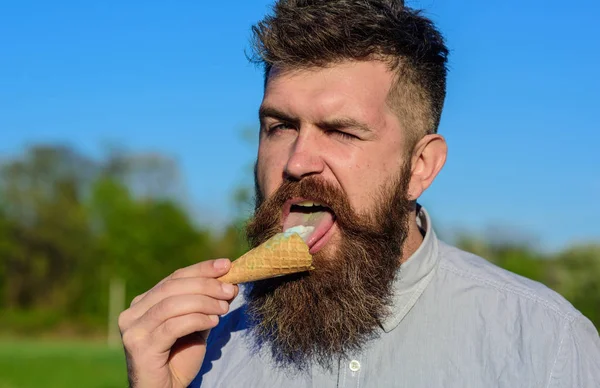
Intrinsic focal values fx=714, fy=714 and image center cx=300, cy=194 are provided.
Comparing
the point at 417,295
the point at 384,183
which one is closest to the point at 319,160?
the point at 384,183

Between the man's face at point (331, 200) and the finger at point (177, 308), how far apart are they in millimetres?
578

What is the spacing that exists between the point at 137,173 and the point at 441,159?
53179mm

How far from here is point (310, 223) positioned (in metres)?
3.64

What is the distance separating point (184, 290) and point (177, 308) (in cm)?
9

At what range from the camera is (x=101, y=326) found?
5203 centimetres

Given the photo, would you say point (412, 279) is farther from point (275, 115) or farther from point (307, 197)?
point (275, 115)

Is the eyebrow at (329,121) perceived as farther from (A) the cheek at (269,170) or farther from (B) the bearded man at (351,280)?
(A) the cheek at (269,170)

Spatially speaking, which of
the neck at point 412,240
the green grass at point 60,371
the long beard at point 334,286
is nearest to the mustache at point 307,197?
the long beard at point 334,286

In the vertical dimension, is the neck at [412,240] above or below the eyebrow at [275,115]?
below

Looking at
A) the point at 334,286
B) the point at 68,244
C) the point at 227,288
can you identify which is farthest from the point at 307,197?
the point at 68,244

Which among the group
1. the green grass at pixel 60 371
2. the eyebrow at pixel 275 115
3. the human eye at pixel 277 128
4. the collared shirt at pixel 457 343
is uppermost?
the eyebrow at pixel 275 115

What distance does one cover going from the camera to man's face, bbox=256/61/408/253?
3516 millimetres

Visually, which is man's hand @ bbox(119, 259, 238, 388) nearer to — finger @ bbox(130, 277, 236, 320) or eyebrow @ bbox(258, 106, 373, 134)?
finger @ bbox(130, 277, 236, 320)

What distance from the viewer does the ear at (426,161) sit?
12.9 feet
